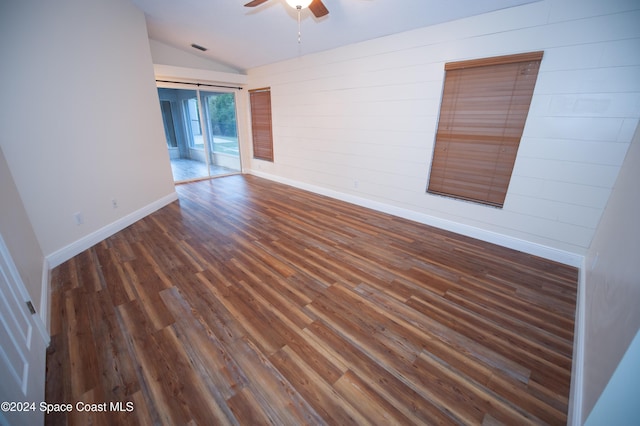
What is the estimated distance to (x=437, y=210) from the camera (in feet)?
11.8

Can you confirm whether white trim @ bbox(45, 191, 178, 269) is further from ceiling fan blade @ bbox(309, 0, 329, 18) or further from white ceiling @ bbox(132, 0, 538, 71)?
ceiling fan blade @ bbox(309, 0, 329, 18)

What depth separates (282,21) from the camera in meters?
3.64

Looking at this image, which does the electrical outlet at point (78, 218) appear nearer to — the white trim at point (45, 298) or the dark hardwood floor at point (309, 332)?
the dark hardwood floor at point (309, 332)

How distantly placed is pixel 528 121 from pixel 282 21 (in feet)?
11.4

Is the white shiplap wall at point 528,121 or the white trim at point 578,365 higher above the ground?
the white shiplap wall at point 528,121

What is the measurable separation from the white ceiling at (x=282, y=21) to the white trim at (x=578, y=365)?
2.88 m

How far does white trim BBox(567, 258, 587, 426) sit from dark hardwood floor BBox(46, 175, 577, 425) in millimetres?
53

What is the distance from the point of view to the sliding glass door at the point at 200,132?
6277mm

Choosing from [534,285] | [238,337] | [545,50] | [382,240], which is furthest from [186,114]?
[534,285]

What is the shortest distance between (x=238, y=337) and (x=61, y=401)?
94cm

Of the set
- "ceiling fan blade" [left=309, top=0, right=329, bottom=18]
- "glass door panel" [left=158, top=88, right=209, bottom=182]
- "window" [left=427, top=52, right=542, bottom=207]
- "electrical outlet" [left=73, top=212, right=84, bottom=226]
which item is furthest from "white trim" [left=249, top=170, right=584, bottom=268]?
"glass door panel" [left=158, top=88, right=209, bottom=182]

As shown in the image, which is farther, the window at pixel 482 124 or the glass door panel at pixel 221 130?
the glass door panel at pixel 221 130

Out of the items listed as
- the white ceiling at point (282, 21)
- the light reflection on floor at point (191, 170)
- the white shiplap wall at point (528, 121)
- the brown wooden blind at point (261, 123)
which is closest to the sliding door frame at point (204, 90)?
the light reflection on floor at point (191, 170)

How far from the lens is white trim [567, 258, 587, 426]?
4.14 feet
